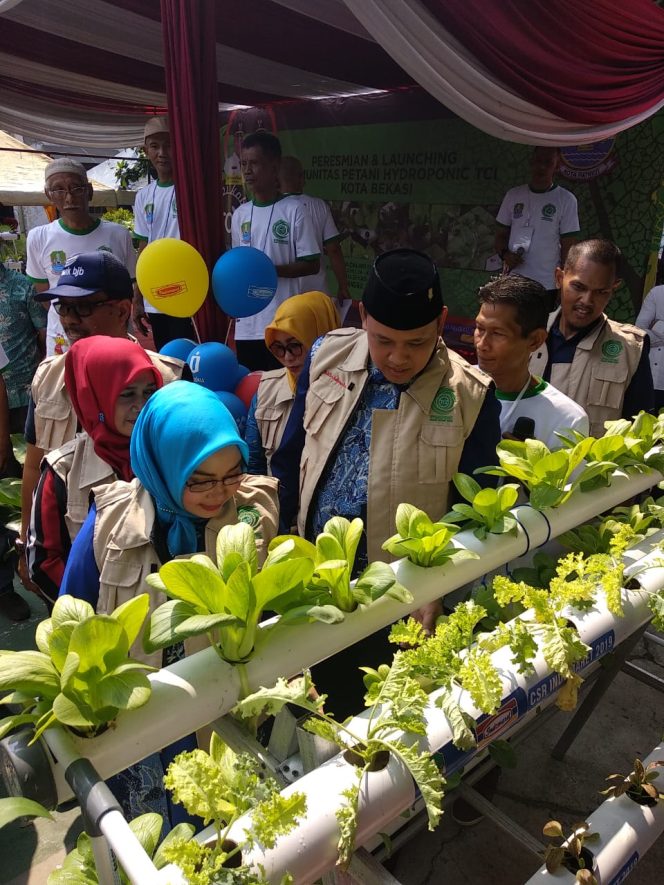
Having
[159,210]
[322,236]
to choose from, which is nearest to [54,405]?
[322,236]

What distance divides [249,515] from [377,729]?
77cm

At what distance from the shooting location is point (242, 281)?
2984 millimetres

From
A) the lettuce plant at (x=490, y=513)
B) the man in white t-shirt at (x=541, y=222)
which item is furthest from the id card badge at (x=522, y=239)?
the lettuce plant at (x=490, y=513)

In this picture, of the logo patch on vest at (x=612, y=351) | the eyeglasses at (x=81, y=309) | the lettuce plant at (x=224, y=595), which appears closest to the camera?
the lettuce plant at (x=224, y=595)

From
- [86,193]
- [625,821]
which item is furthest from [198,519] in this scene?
[86,193]

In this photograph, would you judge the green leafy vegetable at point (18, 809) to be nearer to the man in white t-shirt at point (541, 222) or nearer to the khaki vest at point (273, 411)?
the khaki vest at point (273, 411)

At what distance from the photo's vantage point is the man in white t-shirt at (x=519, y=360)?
1.78 metres

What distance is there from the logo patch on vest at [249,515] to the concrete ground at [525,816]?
1.04 meters

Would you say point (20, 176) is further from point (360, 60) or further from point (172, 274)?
point (172, 274)

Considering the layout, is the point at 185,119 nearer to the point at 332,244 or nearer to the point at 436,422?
the point at 332,244

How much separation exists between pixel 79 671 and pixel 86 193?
3.45m

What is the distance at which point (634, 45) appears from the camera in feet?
9.47

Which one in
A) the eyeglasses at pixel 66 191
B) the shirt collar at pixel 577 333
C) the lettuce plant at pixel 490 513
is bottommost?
the lettuce plant at pixel 490 513

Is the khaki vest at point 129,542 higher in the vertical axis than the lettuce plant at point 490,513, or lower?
lower
